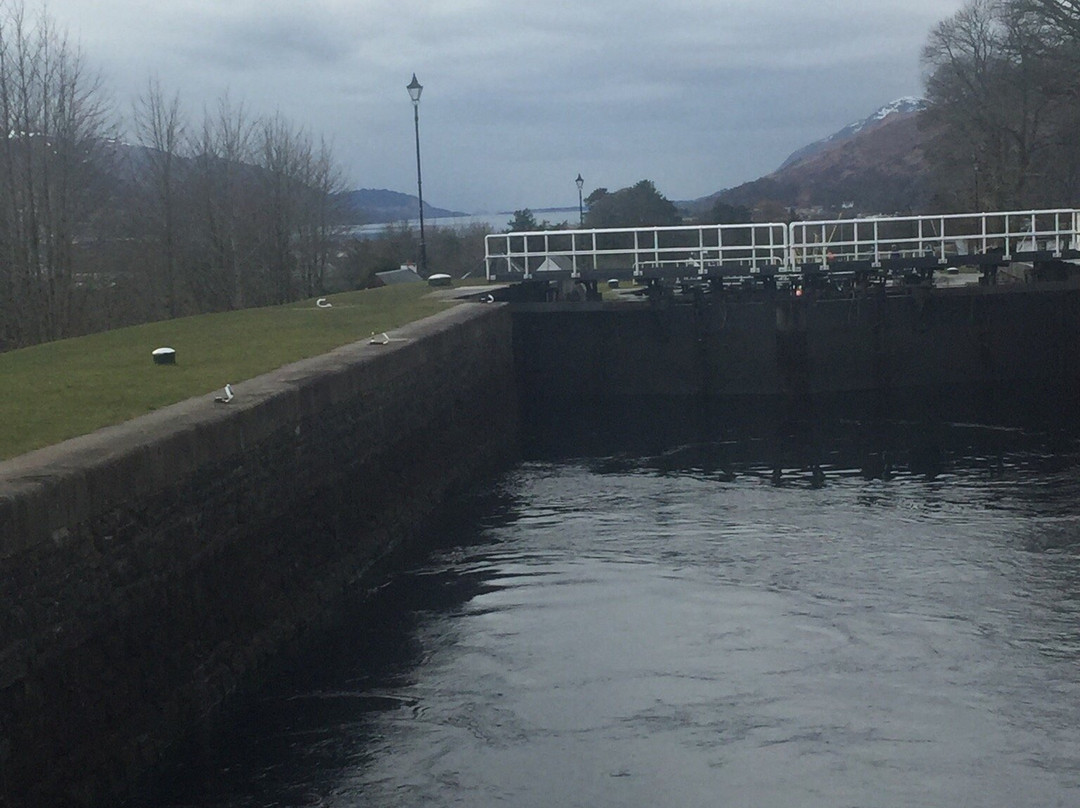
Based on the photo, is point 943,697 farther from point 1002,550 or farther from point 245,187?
point 245,187

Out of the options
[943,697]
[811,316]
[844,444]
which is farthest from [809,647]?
[811,316]

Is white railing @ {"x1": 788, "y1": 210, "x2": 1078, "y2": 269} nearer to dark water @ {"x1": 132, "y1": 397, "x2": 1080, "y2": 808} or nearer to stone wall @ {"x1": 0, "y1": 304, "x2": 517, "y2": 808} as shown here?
dark water @ {"x1": 132, "y1": 397, "x2": 1080, "y2": 808}

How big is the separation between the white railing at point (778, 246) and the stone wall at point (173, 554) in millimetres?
9310

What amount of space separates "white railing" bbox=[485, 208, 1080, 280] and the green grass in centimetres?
322

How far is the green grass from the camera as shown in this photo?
10.4 metres

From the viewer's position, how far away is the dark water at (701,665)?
8359 millimetres

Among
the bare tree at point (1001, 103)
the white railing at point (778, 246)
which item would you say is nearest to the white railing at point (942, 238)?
the white railing at point (778, 246)

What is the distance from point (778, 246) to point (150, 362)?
1146 cm

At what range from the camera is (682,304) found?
83.8ft

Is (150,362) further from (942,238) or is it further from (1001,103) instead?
(1001,103)

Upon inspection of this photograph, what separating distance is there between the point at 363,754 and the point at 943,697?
151 inches

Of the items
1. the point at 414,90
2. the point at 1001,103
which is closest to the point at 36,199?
the point at 414,90

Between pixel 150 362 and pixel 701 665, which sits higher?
pixel 150 362

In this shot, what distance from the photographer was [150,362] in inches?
572
